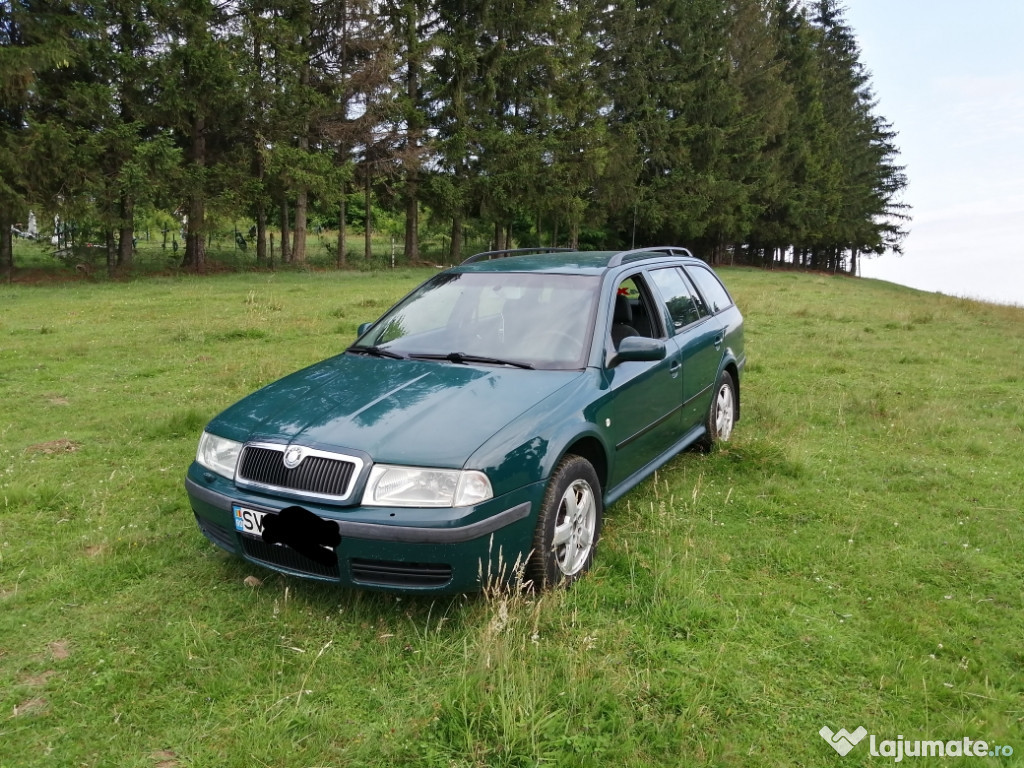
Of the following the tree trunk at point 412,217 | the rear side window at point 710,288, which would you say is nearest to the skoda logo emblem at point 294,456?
the rear side window at point 710,288

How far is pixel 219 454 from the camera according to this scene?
11.7 feet

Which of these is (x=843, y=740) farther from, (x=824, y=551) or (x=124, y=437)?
(x=124, y=437)

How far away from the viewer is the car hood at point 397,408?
3.16 meters

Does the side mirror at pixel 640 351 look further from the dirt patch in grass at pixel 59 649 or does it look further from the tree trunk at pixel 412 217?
the tree trunk at pixel 412 217

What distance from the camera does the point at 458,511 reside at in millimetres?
3012

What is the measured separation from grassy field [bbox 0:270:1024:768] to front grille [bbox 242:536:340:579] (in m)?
0.22

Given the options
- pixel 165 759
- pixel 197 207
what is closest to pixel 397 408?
pixel 165 759

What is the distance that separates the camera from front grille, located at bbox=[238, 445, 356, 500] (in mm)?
3094

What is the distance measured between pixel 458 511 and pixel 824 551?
2.33 m

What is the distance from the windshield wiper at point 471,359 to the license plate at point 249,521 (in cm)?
138

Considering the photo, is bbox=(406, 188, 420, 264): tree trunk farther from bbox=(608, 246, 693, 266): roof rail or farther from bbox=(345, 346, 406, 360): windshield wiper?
bbox=(345, 346, 406, 360): windshield wiper

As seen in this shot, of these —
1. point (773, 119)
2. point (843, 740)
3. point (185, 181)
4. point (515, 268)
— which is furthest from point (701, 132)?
point (843, 740)

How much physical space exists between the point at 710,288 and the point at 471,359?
10.0 ft

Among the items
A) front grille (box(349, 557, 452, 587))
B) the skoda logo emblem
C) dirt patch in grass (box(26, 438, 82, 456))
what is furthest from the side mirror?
dirt patch in grass (box(26, 438, 82, 456))
